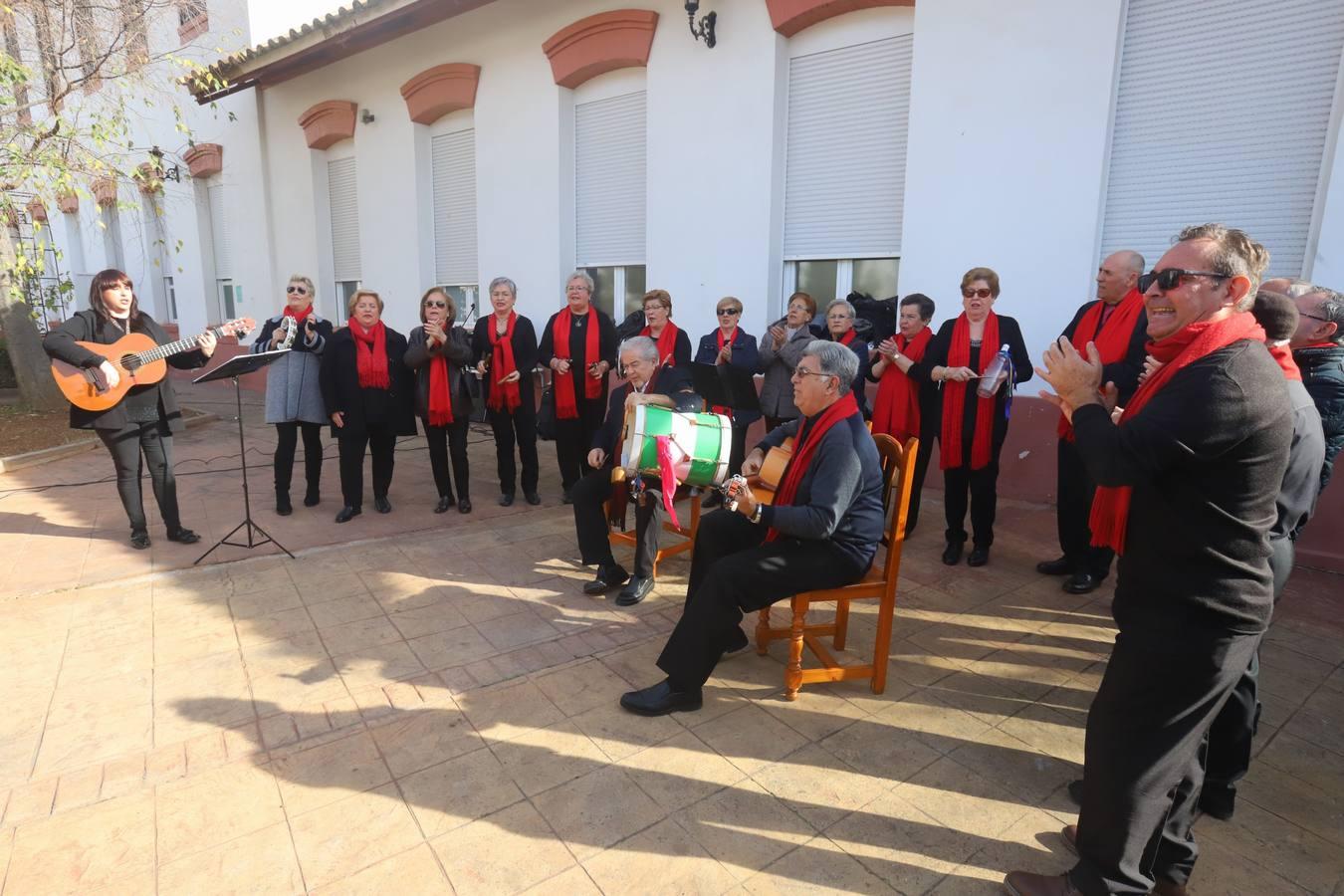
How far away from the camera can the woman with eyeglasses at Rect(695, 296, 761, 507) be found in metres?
5.15

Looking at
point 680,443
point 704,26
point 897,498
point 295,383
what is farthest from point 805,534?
point 704,26

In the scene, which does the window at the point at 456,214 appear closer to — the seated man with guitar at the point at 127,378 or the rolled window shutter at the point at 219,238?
the seated man with guitar at the point at 127,378

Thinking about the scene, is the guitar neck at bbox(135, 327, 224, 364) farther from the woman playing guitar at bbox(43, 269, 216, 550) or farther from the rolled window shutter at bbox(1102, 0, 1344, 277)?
the rolled window shutter at bbox(1102, 0, 1344, 277)

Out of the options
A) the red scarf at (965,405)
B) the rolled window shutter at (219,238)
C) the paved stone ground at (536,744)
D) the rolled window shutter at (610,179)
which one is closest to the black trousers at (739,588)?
the paved stone ground at (536,744)

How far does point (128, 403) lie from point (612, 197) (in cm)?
496

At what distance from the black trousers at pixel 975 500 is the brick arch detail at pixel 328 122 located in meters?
9.73

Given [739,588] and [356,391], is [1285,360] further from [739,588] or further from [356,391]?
[356,391]

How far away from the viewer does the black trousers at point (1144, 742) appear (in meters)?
1.79

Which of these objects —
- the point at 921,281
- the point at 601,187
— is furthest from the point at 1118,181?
the point at 601,187

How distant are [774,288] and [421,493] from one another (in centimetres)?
363

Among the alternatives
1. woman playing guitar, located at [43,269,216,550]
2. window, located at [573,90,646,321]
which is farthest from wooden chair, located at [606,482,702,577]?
window, located at [573,90,646,321]

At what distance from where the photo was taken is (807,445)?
2.93 meters

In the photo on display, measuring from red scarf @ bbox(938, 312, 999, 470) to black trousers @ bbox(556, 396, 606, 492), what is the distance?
2639mm

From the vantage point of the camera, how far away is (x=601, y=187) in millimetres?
8023
